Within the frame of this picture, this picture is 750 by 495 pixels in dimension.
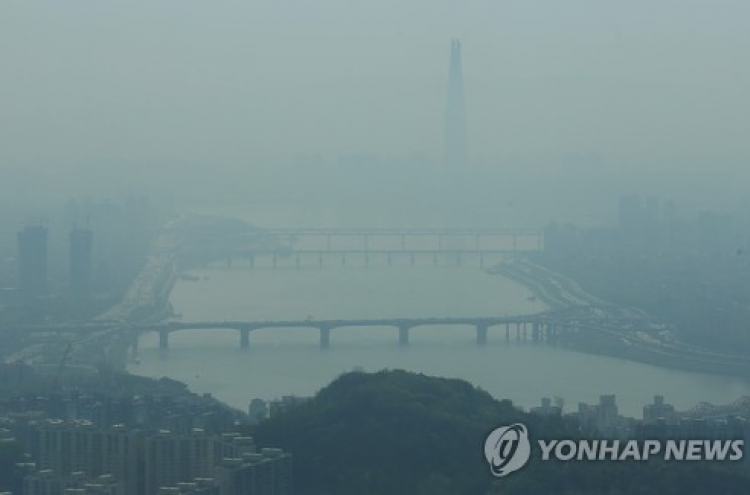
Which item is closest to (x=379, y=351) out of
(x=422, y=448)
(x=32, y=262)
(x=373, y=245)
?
(x=32, y=262)

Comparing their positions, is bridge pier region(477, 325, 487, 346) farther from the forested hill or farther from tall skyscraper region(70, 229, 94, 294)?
the forested hill

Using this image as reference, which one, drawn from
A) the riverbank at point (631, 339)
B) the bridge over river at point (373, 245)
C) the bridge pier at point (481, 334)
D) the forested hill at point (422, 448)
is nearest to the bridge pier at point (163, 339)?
the bridge pier at point (481, 334)

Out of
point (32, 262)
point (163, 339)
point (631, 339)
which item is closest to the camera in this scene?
point (163, 339)

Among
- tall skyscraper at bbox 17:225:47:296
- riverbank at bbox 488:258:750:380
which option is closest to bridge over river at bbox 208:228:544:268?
riverbank at bbox 488:258:750:380

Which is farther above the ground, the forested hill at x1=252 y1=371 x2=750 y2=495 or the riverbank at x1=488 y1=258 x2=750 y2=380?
the riverbank at x1=488 y1=258 x2=750 y2=380

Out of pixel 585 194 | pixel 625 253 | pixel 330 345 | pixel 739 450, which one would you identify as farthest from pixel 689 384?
pixel 585 194

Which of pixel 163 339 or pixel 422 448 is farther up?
pixel 163 339

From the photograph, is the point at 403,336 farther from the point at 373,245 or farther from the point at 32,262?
the point at 373,245

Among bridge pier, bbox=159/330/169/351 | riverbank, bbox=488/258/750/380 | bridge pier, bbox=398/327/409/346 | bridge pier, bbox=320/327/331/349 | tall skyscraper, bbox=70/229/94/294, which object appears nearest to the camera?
riverbank, bbox=488/258/750/380

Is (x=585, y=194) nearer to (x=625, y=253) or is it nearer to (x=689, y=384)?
(x=625, y=253)
